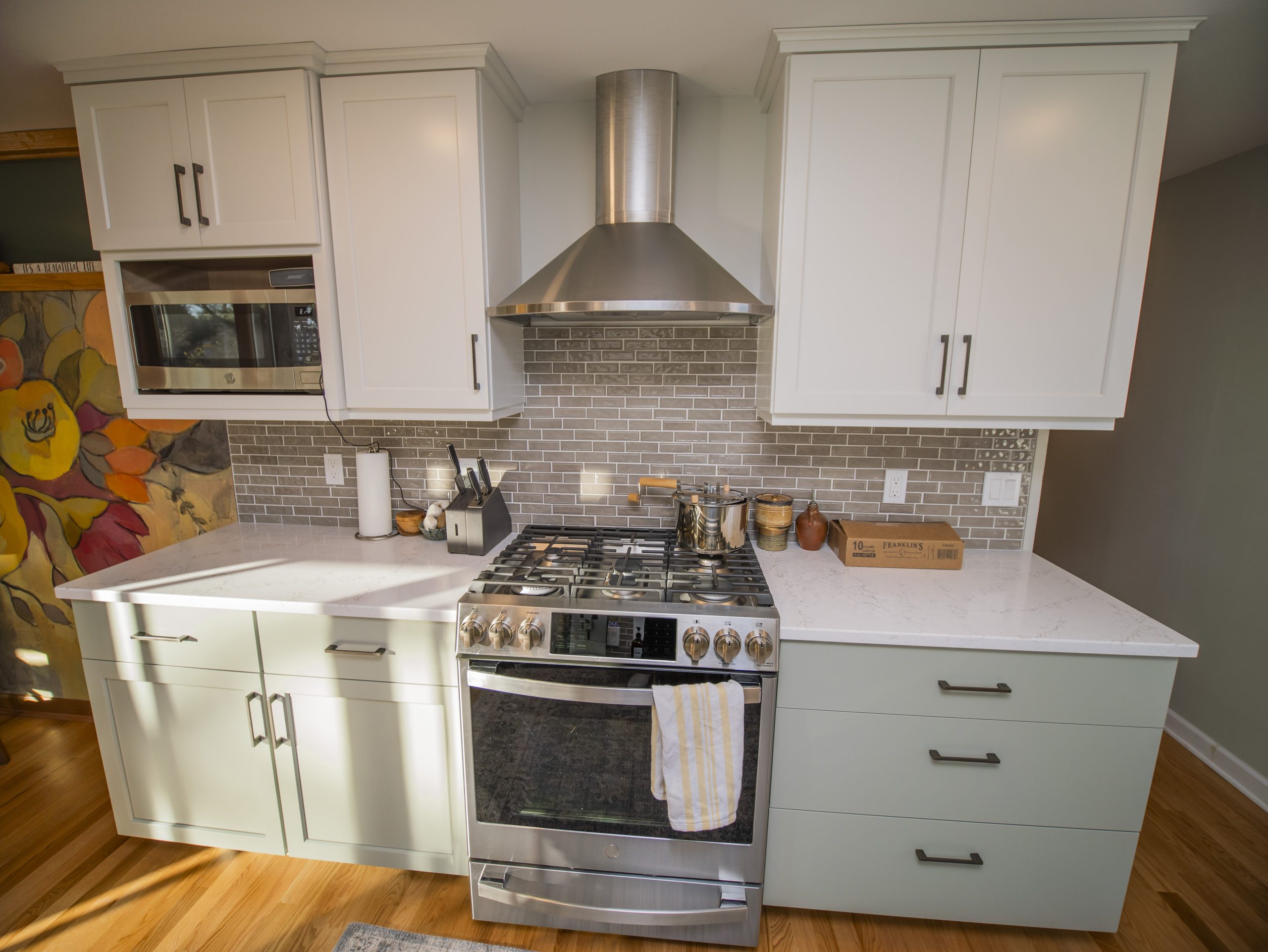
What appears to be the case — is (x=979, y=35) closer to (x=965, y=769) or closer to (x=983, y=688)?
(x=983, y=688)

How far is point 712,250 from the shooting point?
1.96 m

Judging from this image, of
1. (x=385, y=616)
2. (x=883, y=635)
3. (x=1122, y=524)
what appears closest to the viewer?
(x=883, y=635)

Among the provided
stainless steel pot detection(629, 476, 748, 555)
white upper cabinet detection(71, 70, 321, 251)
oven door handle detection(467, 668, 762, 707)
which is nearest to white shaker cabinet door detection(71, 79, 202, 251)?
white upper cabinet detection(71, 70, 321, 251)

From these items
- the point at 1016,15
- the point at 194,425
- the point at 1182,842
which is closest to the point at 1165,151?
the point at 1016,15

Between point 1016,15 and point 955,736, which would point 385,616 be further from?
point 1016,15

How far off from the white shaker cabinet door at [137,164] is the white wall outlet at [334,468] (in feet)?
2.72

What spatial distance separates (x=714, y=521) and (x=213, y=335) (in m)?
1.71

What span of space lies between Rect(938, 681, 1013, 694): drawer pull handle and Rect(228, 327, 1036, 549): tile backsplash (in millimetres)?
753

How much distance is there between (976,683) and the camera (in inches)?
56.6

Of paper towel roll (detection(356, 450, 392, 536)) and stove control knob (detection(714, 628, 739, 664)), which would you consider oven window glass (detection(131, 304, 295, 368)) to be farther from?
stove control knob (detection(714, 628, 739, 664))

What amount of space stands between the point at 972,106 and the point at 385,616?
82.7 inches

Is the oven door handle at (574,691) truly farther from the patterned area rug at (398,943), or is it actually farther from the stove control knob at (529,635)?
the patterned area rug at (398,943)

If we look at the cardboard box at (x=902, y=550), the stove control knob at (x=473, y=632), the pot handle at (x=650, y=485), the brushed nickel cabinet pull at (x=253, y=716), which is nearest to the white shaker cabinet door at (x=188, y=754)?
the brushed nickel cabinet pull at (x=253, y=716)

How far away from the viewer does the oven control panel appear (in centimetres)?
141
